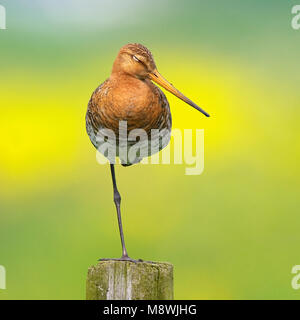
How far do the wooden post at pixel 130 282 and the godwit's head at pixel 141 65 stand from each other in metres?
1.43

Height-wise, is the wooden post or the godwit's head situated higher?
the godwit's head

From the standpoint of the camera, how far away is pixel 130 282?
491cm

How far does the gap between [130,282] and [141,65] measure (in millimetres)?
1788

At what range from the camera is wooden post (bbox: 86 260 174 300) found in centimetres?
489

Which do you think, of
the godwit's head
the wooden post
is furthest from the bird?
the wooden post

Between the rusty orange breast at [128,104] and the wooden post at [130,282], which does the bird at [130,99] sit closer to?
the rusty orange breast at [128,104]

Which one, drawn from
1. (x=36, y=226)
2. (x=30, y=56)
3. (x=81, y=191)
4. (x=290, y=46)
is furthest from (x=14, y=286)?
(x=290, y=46)

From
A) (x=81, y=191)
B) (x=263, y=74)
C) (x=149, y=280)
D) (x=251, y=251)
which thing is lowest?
(x=149, y=280)

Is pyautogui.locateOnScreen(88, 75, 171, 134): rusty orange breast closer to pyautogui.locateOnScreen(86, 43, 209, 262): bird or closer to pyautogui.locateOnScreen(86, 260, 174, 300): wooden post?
pyautogui.locateOnScreen(86, 43, 209, 262): bird

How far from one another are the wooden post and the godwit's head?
4.69 feet

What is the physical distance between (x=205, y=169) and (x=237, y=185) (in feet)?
1.70

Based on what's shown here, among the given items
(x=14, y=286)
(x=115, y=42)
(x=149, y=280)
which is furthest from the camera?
(x=115, y=42)

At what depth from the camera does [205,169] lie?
10266 millimetres

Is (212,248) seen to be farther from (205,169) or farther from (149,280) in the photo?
(149,280)
